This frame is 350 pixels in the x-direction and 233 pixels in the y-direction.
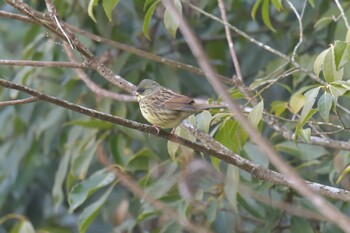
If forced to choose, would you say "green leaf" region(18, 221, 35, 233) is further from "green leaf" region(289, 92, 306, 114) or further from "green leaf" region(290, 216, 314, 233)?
"green leaf" region(289, 92, 306, 114)

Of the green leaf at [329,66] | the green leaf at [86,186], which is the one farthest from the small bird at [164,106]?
the green leaf at [86,186]

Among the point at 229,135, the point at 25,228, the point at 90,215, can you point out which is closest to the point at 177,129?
the point at 229,135

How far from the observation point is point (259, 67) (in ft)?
19.4

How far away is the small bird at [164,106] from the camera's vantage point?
389 centimetres

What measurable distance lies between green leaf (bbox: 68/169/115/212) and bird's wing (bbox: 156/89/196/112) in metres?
0.76

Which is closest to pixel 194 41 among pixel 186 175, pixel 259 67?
pixel 186 175

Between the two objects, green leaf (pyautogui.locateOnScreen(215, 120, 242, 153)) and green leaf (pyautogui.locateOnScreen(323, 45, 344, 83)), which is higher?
green leaf (pyautogui.locateOnScreen(323, 45, 344, 83))

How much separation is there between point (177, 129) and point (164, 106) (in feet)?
0.69

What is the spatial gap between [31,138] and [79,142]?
2.41 ft

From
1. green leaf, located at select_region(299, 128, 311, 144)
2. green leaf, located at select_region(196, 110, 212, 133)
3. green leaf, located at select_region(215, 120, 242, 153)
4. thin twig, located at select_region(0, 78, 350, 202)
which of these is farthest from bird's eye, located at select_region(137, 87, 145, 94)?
green leaf, located at select_region(299, 128, 311, 144)

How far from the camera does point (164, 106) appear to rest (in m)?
4.04

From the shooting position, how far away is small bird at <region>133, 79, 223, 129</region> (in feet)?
12.8

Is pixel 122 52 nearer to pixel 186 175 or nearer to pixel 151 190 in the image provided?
pixel 151 190

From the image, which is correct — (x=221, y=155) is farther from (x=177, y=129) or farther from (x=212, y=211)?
(x=212, y=211)
